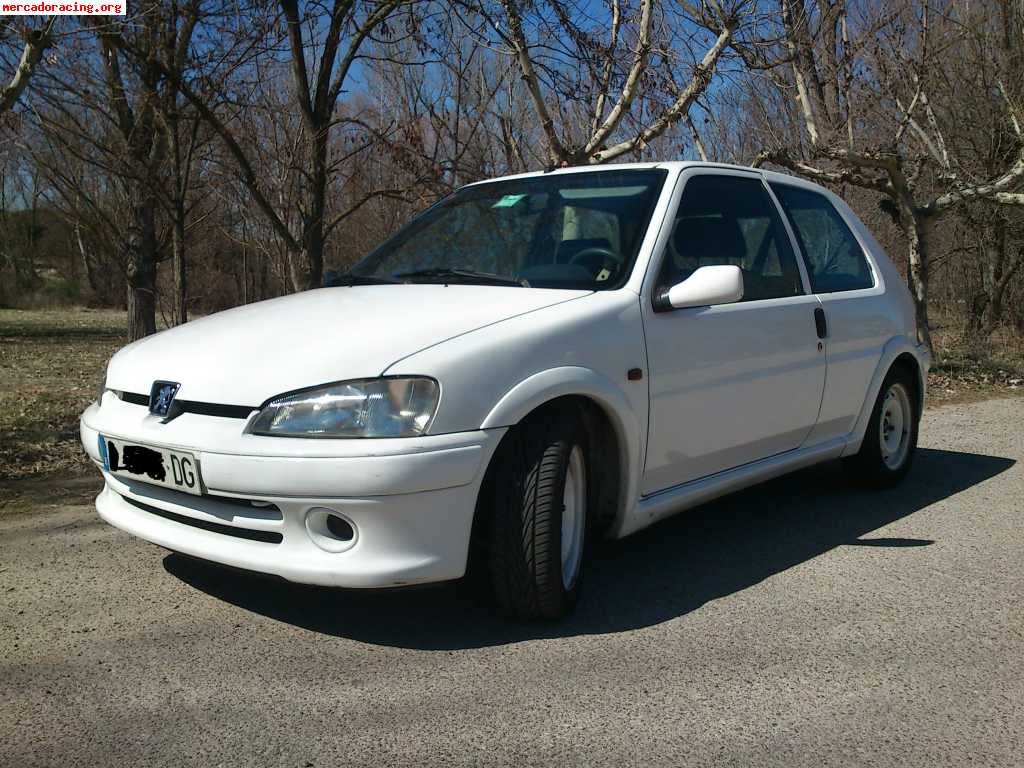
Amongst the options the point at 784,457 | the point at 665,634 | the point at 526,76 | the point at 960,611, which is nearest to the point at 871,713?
the point at 665,634

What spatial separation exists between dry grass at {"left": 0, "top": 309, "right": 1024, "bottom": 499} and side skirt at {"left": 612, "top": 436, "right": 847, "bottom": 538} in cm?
355

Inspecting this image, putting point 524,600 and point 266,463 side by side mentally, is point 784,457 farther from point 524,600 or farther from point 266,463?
point 266,463

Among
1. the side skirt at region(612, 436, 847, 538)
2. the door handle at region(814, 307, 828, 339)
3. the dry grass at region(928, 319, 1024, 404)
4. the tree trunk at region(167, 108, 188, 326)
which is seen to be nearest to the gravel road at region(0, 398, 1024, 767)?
the side skirt at region(612, 436, 847, 538)

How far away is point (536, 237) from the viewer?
13.3 ft

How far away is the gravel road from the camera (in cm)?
261

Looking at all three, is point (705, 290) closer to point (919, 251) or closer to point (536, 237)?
point (536, 237)

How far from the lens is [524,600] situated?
328 cm

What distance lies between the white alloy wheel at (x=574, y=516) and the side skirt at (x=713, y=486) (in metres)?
0.23

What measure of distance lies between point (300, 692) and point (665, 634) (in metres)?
1.27

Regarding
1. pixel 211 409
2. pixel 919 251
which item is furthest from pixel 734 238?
pixel 919 251

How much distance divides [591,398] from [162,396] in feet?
4.88

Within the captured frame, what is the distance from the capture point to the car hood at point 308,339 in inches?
121

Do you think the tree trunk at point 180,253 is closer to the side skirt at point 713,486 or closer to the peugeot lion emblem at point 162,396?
the peugeot lion emblem at point 162,396

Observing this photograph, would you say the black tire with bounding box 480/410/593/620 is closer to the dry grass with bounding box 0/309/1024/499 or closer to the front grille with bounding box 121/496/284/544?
the front grille with bounding box 121/496/284/544
